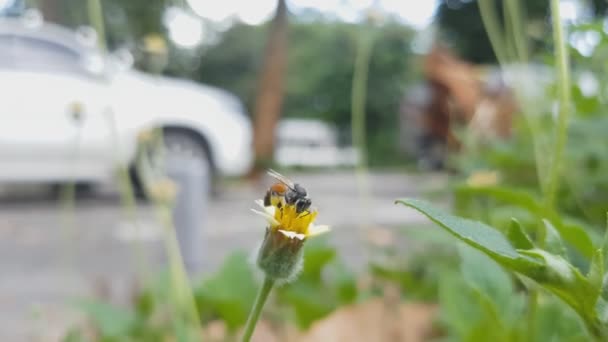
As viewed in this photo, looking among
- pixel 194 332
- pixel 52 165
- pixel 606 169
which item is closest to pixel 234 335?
pixel 194 332

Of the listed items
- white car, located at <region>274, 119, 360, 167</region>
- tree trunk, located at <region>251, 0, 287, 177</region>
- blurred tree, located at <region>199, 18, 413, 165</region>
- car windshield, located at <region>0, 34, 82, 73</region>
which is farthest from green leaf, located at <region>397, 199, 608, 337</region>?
blurred tree, located at <region>199, 18, 413, 165</region>

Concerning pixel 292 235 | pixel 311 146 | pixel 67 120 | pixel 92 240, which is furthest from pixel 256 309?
pixel 311 146

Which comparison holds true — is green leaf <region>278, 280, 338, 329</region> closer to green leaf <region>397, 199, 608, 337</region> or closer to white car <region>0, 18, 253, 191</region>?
green leaf <region>397, 199, 608, 337</region>

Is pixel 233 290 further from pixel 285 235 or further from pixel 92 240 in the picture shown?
pixel 92 240

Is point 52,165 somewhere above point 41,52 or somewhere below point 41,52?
below

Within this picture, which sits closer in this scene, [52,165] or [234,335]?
[234,335]

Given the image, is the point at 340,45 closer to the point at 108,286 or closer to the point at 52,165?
the point at 52,165

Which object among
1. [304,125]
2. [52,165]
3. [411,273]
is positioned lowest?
[304,125]
